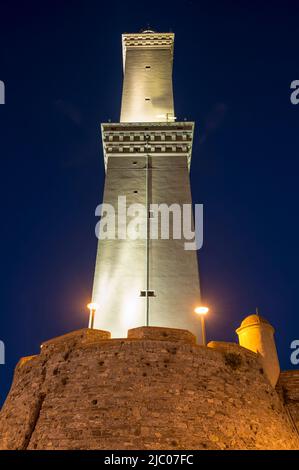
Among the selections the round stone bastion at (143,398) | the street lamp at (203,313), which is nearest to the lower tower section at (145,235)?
the street lamp at (203,313)

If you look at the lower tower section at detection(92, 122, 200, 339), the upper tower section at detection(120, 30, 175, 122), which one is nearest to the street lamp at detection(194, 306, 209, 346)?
the lower tower section at detection(92, 122, 200, 339)

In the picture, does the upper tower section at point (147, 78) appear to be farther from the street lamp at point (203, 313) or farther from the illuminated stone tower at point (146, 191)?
the street lamp at point (203, 313)

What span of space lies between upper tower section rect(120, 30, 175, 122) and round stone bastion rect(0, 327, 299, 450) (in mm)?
15986

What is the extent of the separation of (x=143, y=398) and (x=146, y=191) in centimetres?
1234

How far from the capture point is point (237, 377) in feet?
43.3

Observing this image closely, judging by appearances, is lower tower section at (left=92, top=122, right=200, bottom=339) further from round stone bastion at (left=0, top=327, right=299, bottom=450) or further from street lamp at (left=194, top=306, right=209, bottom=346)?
round stone bastion at (left=0, top=327, right=299, bottom=450)

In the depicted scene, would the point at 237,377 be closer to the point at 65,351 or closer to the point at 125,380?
the point at 125,380

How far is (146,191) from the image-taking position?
22031 millimetres

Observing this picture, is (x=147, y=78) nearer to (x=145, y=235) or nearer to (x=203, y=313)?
(x=145, y=235)

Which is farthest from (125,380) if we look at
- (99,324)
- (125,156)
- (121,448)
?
(125,156)

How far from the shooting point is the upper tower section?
1027 inches

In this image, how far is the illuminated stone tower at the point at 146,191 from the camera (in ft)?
60.3

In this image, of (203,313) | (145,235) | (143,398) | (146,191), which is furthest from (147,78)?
(143,398)

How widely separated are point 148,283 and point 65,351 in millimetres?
6275
